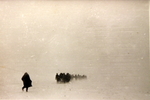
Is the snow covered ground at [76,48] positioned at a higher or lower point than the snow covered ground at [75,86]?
higher

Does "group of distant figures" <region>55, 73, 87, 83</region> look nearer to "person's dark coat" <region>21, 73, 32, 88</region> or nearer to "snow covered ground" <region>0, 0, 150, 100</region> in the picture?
"snow covered ground" <region>0, 0, 150, 100</region>

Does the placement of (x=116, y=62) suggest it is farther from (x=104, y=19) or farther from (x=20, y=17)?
(x=20, y=17)

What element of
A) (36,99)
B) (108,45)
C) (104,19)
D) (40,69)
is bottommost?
(36,99)

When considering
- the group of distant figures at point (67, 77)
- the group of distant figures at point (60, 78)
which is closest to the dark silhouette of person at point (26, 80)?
the group of distant figures at point (60, 78)

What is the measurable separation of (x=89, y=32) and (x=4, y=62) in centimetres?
51

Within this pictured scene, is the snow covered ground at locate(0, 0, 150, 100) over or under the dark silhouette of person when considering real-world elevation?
over

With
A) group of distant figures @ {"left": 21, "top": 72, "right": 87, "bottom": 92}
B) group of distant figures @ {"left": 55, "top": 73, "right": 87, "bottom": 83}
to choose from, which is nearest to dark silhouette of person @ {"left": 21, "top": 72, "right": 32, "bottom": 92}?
group of distant figures @ {"left": 21, "top": 72, "right": 87, "bottom": 92}

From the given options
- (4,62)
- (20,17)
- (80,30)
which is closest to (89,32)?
(80,30)

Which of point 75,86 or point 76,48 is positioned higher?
point 76,48

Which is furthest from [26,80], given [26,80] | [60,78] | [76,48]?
[76,48]

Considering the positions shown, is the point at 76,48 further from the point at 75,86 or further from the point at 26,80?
the point at 26,80

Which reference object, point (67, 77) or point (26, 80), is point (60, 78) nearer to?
point (67, 77)

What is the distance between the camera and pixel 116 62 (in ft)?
2.71

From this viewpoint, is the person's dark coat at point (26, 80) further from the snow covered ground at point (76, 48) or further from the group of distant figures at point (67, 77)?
the group of distant figures at point (67, 77)
